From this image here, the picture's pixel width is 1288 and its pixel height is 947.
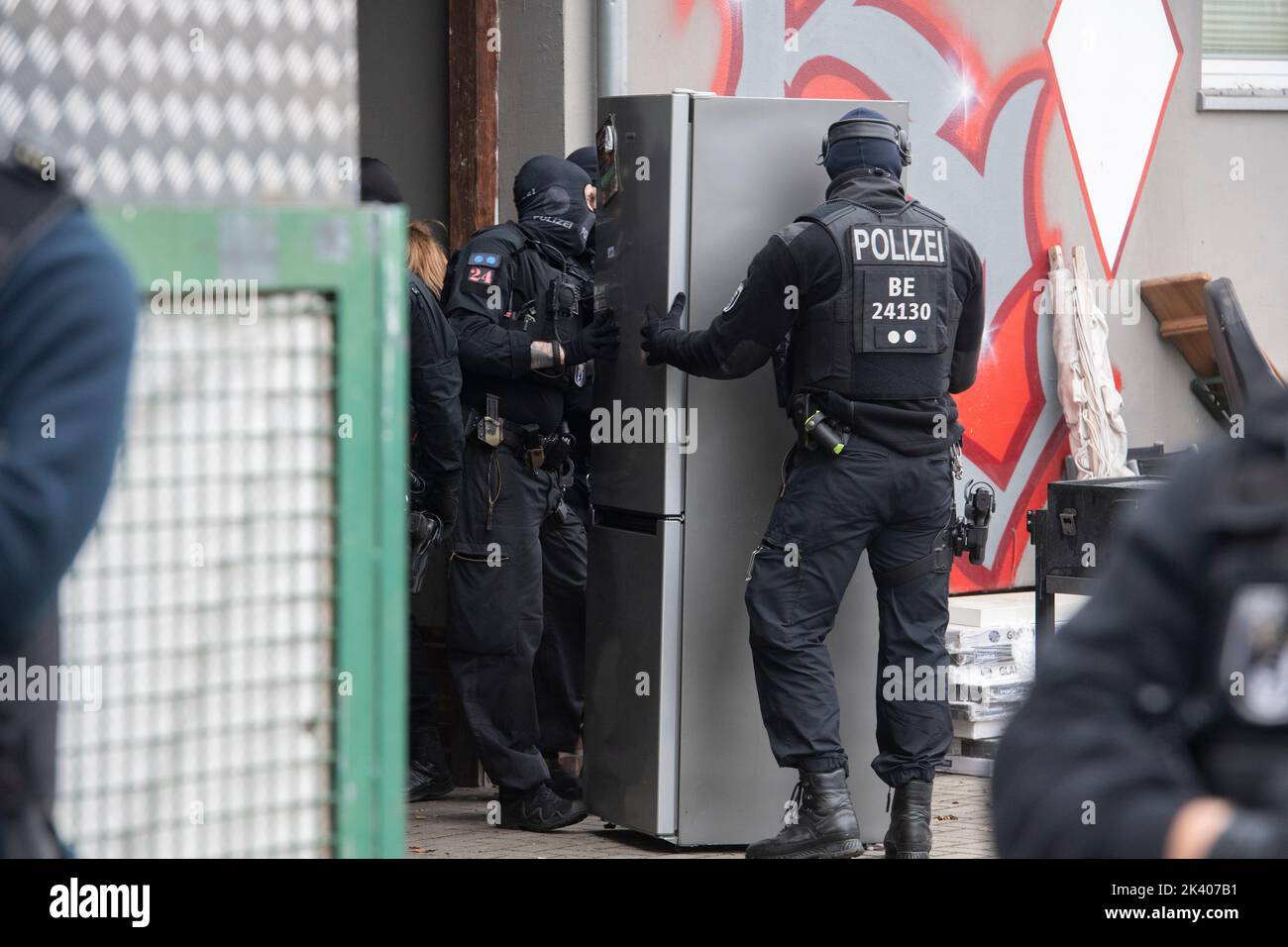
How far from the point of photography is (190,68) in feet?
6.64

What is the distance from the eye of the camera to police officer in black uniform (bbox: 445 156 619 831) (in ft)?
19.9

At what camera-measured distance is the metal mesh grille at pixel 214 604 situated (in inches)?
73.6

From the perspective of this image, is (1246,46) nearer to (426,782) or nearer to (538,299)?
(538,299)

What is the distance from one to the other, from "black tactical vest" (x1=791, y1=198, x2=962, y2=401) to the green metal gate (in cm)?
340

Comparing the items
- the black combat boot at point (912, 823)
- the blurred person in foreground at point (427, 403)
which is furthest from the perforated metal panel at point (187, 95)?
the black combat boot at point (912, 823)

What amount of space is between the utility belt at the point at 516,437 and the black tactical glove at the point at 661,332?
75cm

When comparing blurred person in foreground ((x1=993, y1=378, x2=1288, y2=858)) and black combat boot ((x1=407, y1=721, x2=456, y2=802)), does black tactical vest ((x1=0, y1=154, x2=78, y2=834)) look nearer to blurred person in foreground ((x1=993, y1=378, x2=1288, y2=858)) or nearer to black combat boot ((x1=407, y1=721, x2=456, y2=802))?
blurred person in foreground ((x1=993, y1=378, x2=1288, y2=858))

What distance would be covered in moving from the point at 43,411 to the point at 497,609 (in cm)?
449

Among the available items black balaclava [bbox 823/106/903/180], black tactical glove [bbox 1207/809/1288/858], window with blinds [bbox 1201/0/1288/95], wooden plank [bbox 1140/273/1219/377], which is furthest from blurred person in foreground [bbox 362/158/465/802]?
window with blinds [bbox 1201/0/1288/95]

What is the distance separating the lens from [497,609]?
19.9ft

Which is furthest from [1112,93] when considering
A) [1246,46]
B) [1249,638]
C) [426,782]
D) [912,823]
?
[1249,638]

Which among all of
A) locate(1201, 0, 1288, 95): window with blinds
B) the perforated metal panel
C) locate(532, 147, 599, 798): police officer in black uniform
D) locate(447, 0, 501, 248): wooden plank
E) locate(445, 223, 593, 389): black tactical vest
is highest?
locate(1201, 0, 1288, 95): window with blinds

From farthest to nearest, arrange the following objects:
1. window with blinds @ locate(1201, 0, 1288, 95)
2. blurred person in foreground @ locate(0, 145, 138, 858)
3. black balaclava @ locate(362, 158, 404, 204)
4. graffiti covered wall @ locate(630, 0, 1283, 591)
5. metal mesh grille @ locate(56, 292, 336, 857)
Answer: window with blinds @ locate(1201, 0, 1288, 95) → graffiti covered wall @ locate(630, 0, 1283, 591) → black balaclava @ locate(362, 158, 404, 204) → metal mesh grille @ locate(56, 292, 336, 857) → blurred person in foreground @ locate(0, 145, 138, 858)

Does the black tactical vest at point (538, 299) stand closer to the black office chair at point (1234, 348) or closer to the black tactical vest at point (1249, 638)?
the black office chair at point (1234, 348)
